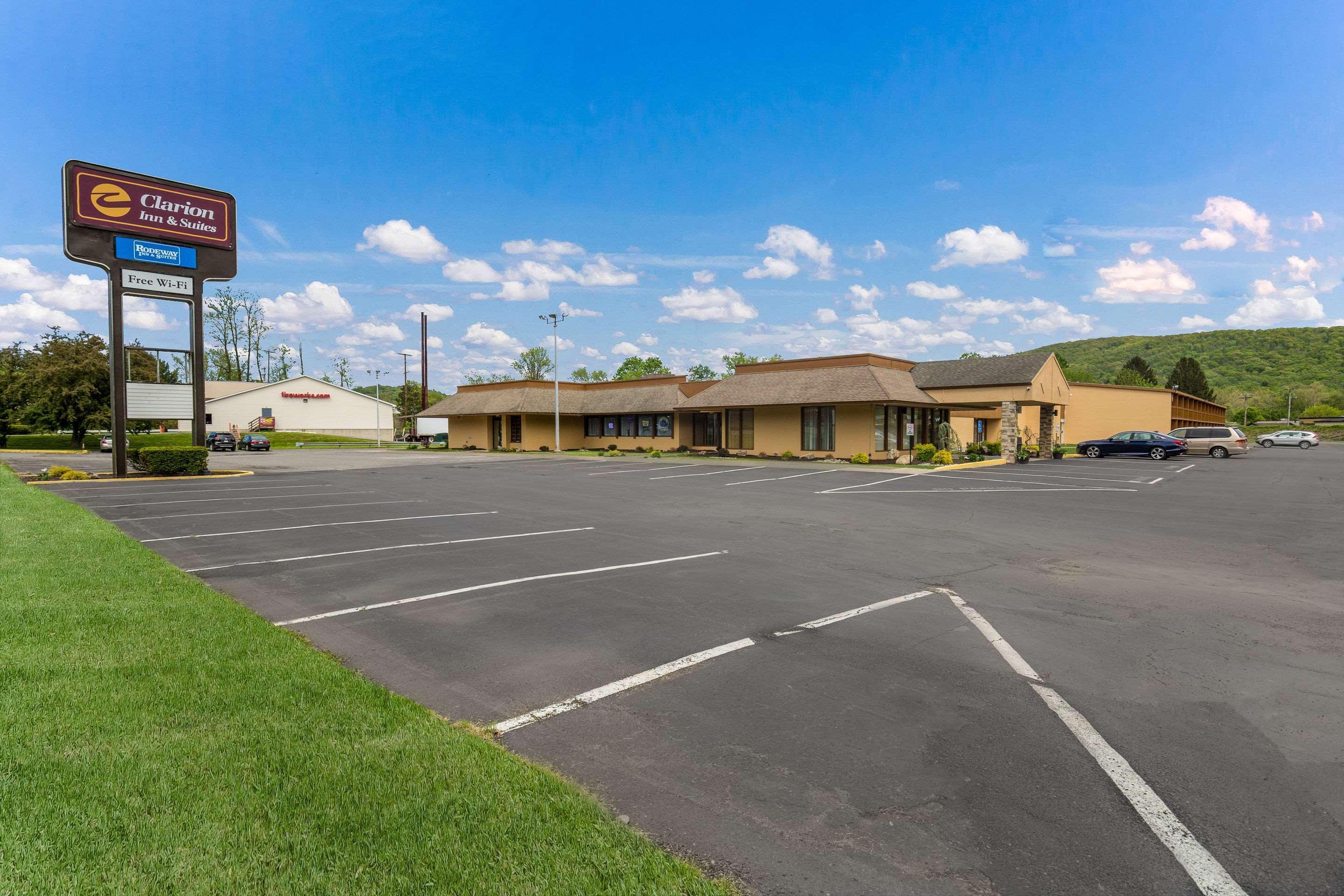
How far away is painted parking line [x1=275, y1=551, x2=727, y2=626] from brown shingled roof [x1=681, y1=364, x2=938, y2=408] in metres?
24.9

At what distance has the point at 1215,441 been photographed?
39500mm

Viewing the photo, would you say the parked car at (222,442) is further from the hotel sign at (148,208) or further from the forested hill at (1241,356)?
the forested hill at (1241,356)

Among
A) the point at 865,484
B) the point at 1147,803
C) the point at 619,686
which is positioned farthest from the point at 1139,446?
the point at 619,686

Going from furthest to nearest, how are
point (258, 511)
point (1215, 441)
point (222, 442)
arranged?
point (222, 442) < point (1215, 441) < point (258, 511)

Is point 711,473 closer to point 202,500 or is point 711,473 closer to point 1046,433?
point 202,500

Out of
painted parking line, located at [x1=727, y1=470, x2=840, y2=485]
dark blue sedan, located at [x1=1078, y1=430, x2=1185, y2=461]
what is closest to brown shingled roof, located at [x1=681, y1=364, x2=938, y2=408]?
painted parking line, located at [x1=727, y1=470, x2=840, y2=485]

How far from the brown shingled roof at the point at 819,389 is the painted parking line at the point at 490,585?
24.9 meters

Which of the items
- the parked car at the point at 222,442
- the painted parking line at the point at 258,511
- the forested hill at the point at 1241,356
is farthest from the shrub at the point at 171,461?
the forested hill at the point at 1241,356

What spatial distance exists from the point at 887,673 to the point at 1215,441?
45148 millimetres

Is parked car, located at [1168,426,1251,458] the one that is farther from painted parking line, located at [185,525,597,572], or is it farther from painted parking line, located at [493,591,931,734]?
painted parking line, located at [493,591,931,734]

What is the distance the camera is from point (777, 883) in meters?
2.91

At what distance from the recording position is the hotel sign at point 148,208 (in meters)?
22.3

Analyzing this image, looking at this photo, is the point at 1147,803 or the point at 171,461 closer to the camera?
the point at 1147,803

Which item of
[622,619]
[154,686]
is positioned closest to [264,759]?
[154,686]
